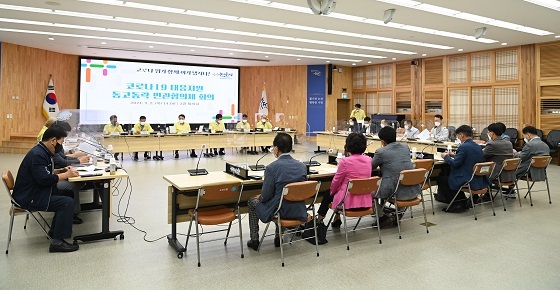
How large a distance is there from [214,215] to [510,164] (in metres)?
Result: 4.11

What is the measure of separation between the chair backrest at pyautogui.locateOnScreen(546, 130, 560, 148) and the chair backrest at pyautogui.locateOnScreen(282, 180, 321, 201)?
9.19m

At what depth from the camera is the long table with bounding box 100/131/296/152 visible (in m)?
9.91

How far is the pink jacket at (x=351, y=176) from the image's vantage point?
13.1 ft

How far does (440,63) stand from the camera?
13.3 meters

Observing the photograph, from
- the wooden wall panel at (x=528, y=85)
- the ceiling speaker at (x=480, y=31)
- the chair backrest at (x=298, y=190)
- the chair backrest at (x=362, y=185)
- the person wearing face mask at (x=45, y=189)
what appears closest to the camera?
the chair backrest at (x=298, y=190)

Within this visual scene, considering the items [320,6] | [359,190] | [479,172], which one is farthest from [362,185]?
[320,6]

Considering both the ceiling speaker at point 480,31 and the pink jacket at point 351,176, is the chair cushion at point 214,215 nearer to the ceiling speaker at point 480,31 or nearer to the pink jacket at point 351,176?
the pink jacket at point 351,176

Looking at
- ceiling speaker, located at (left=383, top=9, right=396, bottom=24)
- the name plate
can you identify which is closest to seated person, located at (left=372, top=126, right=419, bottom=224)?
the name plate

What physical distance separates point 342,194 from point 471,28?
6.81m

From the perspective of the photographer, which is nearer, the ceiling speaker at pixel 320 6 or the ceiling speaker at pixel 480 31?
the ceiling speaker at pixel 320 6

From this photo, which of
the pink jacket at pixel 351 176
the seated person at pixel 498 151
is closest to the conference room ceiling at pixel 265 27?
the seated person at pixel 498 151

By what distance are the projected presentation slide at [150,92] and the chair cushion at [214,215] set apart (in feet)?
33.3

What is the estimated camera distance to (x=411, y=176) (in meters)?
4.31

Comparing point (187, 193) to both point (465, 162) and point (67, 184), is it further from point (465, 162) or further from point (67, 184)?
point (465, 162)
